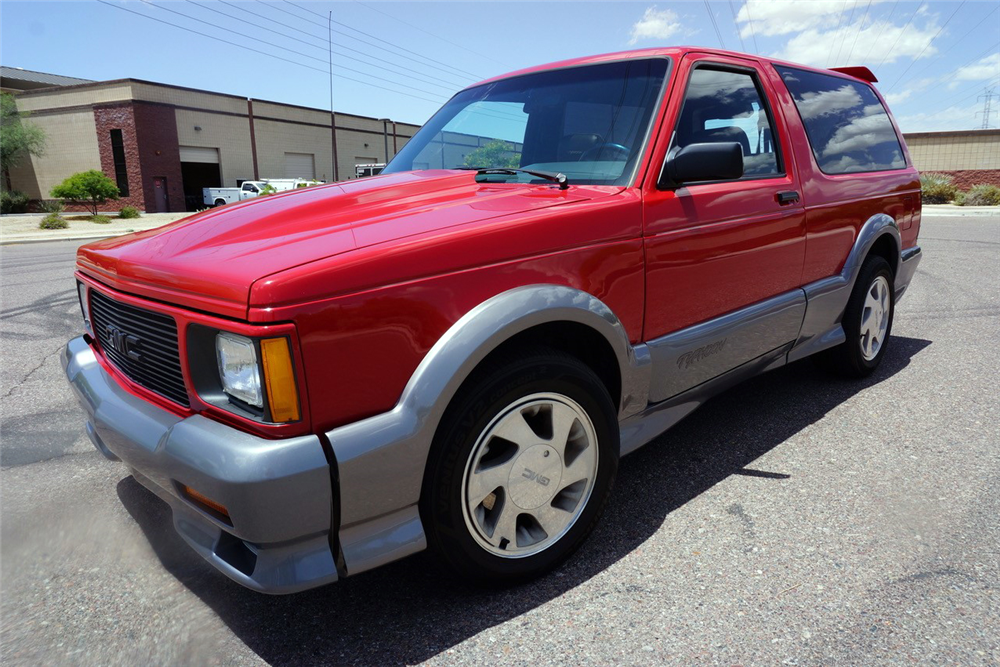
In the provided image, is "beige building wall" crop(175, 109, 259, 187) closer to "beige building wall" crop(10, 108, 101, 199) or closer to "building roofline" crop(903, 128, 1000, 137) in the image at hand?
"beige building wall" crop(10, 108, 101, 199)

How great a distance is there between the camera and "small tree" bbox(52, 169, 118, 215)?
32.8m

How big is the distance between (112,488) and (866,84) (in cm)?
515

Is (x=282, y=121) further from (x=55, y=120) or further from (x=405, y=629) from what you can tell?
(x=405, y=629)

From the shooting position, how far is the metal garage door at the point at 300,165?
4534 centimetres

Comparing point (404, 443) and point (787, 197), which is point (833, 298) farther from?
point (404, 443)

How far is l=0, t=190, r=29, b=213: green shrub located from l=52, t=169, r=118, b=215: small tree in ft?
14.8

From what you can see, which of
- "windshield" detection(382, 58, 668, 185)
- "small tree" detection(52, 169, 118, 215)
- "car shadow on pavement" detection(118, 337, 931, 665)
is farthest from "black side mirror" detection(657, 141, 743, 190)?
"small tree" detection(52, 169, 118, 215)

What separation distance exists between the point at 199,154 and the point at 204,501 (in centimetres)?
4370

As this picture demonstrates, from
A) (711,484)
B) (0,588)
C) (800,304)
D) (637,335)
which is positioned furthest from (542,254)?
(0,588)

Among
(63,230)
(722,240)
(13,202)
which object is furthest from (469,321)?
(13,202)

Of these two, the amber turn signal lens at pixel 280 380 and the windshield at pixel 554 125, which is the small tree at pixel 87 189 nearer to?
the windshield at pixel 554 125

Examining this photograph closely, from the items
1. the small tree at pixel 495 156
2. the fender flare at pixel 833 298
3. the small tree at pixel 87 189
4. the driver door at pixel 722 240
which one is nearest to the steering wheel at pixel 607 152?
the driver door at pixel 722 240

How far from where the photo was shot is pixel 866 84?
182 inches

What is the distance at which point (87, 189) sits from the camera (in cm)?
3319
